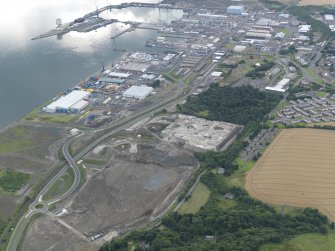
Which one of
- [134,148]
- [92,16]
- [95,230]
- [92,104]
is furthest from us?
[92,16]

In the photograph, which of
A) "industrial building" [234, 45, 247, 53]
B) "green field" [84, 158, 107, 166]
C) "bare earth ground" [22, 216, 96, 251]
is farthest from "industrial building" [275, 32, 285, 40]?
"bare earth ground" [22, 216, 96, 251]

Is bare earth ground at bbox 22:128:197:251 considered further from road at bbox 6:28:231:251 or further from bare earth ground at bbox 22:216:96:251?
road at bbox 6:28:231:251

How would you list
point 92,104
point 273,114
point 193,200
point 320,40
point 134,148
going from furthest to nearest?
point 320,40
point 92,104
point 273,114
point 134,148
point 193,200

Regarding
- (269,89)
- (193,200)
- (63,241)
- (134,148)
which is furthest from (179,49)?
(63,241)

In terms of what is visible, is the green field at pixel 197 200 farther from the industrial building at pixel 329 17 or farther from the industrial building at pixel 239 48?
the industrial building at pixel 329 17

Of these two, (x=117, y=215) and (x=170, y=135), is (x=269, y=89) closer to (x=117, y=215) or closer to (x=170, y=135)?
(x=170, y=135)

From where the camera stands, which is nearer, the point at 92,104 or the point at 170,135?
the point at 170,135

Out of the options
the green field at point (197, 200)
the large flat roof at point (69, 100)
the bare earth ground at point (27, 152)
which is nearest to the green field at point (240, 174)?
the green field at point (197, 200)
